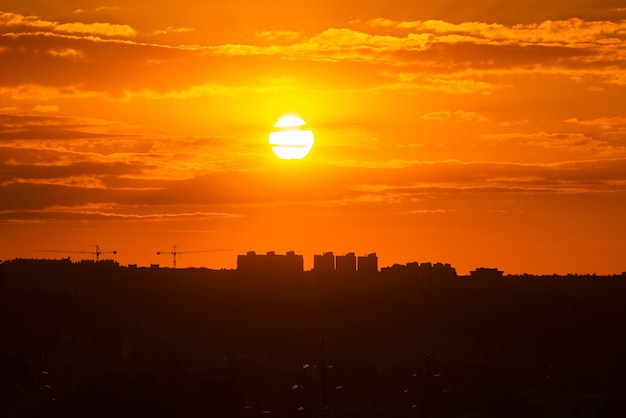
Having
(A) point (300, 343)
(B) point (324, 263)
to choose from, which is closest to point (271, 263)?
(B) point (324, 263)

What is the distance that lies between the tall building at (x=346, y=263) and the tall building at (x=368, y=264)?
87cm

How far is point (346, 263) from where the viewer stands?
182875 mm

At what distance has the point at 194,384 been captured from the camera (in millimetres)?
95375

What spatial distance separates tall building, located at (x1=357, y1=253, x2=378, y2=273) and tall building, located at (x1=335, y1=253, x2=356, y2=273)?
2.84ft

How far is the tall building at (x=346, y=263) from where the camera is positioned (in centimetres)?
18075

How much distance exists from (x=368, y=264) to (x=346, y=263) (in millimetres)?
3524

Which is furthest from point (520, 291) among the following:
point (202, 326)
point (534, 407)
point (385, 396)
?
point (534, 407)

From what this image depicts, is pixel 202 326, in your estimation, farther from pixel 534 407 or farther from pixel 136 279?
pixel 534 407

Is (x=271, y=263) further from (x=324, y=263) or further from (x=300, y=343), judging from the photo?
(x=300, y=343)

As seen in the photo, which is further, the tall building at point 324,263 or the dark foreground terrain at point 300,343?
the tall building at point 324,263

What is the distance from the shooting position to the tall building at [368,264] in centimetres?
18300

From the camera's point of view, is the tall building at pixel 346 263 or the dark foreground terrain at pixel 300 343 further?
the tall building at pixel 346 263

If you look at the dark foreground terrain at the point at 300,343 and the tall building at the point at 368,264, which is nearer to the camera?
the dark foreground terrain at the point at 300,343

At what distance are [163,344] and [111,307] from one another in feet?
58.4
